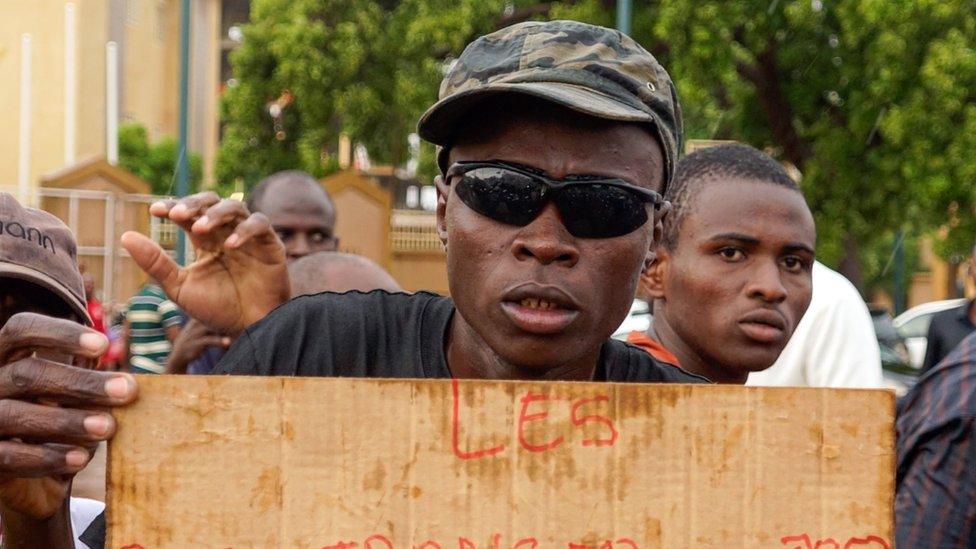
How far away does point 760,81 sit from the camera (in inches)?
758

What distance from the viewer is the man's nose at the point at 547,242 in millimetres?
2090

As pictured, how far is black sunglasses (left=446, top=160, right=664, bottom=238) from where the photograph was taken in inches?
83.0

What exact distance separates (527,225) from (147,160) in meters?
34.4

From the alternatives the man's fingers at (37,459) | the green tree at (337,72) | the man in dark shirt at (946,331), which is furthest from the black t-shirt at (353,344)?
the green tree at (337,72)

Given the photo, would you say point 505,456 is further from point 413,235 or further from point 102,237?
point 413,235

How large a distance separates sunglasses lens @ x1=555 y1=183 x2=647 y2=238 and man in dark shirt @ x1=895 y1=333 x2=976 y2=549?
0.98 meters

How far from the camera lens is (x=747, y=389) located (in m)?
1.78

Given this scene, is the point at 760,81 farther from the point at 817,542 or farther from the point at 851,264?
the point at 817,542

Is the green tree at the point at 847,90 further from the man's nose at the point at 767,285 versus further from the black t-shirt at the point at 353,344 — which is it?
the black t-shirt at the point at 353,344

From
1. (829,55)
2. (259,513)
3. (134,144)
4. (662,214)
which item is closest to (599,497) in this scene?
(259,513)

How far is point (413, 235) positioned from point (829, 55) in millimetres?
9378

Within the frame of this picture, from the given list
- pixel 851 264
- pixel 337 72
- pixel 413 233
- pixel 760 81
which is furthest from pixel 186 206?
pixel 413 233

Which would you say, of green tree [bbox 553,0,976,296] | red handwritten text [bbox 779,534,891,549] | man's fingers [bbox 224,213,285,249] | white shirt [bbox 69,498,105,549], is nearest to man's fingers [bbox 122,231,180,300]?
man's fingers [bbox 224,213,285,249]

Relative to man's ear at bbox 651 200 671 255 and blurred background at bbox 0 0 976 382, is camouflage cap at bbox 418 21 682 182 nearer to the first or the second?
man's ear at bbox 651 200 671 255
